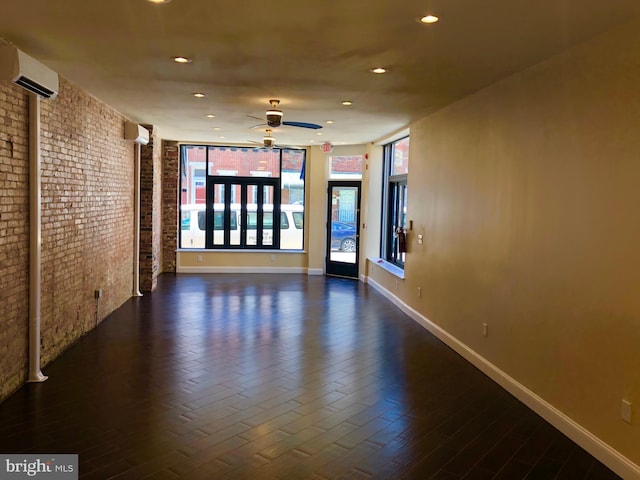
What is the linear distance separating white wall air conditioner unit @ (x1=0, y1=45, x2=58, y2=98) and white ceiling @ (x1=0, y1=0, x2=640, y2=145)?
0.13m

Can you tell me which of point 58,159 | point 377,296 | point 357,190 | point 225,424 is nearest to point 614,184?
point 225,424

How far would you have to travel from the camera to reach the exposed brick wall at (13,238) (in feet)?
13.0

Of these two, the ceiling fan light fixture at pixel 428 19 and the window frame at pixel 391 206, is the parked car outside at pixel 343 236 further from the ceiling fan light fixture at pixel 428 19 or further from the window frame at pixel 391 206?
the ceiling fan light fixture at pixel 428 19

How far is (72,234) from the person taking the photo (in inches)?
214

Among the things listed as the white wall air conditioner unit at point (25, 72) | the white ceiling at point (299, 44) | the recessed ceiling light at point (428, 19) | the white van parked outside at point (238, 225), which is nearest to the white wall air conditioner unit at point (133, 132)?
the white ceiling at point (299, 44)

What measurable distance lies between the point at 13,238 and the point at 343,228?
7.36 m

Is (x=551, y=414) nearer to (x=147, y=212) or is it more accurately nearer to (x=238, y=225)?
(x=147, y=212)

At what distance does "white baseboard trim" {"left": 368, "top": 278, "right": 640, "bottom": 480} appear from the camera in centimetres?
312

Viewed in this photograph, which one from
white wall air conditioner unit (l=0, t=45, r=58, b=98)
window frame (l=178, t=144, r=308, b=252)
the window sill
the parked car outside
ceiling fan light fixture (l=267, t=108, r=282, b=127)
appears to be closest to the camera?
white wall air conditioner unit (l=0, t=45, r=58, b=98)

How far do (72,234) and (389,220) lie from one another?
18.6 feet

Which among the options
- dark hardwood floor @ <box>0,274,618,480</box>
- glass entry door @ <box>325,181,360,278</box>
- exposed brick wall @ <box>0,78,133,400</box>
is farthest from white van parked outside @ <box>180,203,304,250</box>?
dark hardwood floor @ <box>0,274,618,480</box>

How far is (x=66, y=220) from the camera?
526cm

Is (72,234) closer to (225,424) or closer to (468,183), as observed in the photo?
(225,424)

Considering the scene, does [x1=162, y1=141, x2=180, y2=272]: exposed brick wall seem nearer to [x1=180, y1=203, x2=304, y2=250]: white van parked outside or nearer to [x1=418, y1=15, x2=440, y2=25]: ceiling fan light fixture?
[x1=180, y1=203, x2=304, y2=250]: white van parked outside
